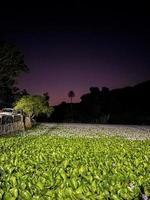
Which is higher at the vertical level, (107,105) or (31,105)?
(107,105)

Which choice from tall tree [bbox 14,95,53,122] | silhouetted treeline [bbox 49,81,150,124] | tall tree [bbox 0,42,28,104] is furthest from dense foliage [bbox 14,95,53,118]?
silhouetted treeline [bbox 49,81,150,124]

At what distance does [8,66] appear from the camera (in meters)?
46.2

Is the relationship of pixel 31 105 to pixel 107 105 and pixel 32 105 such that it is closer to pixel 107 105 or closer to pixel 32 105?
pixel 32 105

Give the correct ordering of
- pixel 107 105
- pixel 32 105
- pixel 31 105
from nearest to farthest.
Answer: pixel 31 105 → pixel 32 105 → pixel 107 105

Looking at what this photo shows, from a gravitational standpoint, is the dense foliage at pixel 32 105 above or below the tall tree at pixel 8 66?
below

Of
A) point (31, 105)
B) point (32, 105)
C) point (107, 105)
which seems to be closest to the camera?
point (31, 105)

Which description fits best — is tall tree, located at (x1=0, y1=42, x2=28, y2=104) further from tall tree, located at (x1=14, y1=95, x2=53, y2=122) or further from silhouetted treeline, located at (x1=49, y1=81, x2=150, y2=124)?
silhouetted treeline, located at (x1=49, y1=81, x2=150, y2=124)

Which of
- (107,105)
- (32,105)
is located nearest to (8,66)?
(32,105)

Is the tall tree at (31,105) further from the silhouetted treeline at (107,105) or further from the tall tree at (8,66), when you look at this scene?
the silhouetted treeline at (107,105)

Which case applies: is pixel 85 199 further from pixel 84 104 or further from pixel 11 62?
pixel 84 104

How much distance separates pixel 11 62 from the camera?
45625 mm

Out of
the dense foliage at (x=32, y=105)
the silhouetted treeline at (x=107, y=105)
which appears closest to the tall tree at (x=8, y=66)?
the dense foliage at (x=32, y=105)

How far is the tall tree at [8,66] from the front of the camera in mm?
44438

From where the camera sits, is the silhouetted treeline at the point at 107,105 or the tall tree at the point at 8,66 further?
the silhouetted treeline at the point at 107,105
